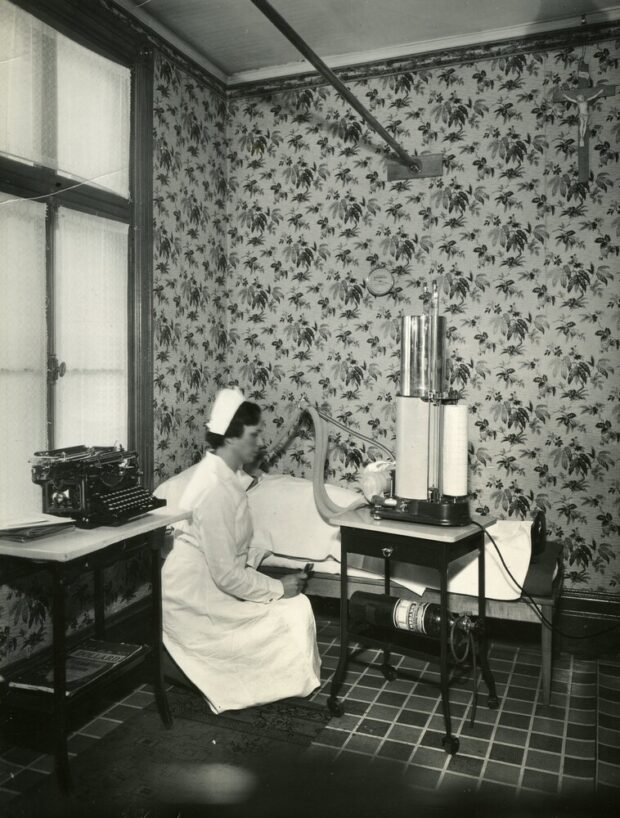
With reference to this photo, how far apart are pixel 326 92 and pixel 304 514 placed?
9.03 ft

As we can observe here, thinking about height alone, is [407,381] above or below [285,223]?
below

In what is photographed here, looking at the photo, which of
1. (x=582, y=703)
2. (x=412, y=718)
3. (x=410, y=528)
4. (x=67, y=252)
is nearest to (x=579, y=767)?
(x=582, y=703)

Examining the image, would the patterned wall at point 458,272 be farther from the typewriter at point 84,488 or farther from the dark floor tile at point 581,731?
the typewriter at point 84,488

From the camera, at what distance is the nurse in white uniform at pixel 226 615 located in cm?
323

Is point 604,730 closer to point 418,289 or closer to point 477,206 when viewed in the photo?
point 418,289

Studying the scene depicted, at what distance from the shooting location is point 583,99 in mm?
3998

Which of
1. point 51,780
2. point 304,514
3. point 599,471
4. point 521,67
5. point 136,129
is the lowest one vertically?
point 51,780

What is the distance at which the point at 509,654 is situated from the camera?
3908 millimetres

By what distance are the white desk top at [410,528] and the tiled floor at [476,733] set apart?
839 millimetres

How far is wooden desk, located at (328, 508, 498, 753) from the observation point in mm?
2967

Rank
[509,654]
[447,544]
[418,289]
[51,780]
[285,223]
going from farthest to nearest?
[285,223] → [418,289] → [509,654] → [447,544] → [51,780]

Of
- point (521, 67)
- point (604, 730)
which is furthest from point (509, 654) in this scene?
point (521, 67)

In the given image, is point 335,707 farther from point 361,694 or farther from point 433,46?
point 433,46

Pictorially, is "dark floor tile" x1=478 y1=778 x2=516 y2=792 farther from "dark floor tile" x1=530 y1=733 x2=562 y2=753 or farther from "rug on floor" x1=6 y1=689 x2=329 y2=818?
"rug on floor" x1=6 y1=689 x2=329 y2=818
